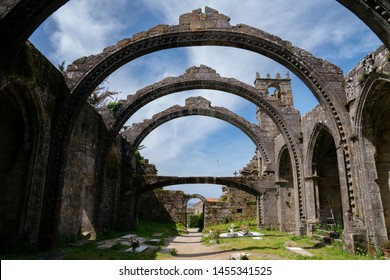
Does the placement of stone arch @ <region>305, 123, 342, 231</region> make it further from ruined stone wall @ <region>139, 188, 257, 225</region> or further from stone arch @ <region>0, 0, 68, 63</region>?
stone arch @ <region>0, 0, 68, 63</region>

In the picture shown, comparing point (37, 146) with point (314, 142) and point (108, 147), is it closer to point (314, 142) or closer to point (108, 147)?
point (108, 147)

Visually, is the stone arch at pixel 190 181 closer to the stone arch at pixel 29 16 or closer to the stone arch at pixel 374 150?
the stone arch at pixel 374 150

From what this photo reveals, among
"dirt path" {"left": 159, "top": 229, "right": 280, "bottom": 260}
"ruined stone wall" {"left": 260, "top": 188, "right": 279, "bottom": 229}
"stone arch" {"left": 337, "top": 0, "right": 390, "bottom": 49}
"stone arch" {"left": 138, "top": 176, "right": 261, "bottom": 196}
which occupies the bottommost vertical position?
"dirt path" {"left": 159, "top": 229, "right": 280, "bottom": 260}

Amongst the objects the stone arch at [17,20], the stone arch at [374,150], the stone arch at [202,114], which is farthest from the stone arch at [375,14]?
the stone arch at [202,114]

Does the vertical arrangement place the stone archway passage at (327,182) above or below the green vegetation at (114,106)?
below

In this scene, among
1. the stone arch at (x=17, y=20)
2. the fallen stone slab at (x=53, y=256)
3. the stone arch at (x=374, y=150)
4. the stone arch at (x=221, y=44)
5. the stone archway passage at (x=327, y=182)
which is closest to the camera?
the stone arch at (x=17, y=20)

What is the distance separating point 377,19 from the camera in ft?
13.3

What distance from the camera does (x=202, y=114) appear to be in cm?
1831

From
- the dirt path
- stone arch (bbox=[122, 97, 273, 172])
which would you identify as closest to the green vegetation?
stone arch (bbox=[122, 97, 273, 172])

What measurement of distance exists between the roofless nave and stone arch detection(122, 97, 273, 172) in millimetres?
3428

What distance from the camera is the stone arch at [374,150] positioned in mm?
7482

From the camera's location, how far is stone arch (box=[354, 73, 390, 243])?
748 cm

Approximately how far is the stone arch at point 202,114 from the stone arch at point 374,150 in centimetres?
956

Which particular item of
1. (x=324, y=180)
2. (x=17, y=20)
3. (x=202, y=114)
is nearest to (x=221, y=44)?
(x=17, y=20)
